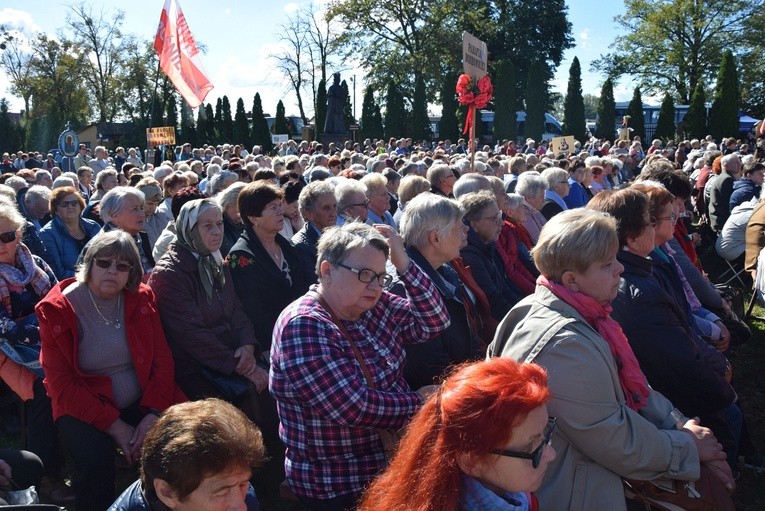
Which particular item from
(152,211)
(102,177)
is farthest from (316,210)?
(102,177)

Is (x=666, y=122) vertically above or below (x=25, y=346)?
above

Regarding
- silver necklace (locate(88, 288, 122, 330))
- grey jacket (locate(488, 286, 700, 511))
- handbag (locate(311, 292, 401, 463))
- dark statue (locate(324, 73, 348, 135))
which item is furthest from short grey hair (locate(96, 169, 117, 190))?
dark statue (locate(324, 73, 348, 135))

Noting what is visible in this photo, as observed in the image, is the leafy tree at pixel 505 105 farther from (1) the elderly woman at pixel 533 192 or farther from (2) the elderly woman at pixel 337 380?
(2) the elderly woman at pixel 337 380

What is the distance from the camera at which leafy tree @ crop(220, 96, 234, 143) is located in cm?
4166

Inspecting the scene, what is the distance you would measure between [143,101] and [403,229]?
4896 centimetres

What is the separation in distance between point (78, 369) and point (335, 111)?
2502 centimetres

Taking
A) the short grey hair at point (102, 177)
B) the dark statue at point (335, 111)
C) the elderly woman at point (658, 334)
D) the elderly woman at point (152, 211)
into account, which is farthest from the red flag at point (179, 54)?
the dark statue at point (335, 111)

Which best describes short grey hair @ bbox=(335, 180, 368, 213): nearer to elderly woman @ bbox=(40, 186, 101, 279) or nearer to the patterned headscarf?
the patterned headscarf

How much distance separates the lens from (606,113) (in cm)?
3541

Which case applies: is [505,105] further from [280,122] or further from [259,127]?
[259,127]

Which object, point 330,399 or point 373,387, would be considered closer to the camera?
point 330,399

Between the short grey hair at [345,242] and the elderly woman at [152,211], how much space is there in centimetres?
419

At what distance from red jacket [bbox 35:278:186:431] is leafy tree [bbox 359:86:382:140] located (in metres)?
36.1

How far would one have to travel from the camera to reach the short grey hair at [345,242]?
8.93 feet
